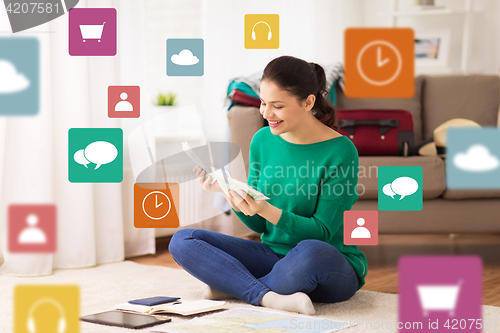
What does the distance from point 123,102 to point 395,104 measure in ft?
4.37

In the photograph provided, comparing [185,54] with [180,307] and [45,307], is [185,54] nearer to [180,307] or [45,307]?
[180,307]

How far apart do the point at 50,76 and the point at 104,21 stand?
42 centimetres

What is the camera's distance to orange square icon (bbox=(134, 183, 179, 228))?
2105 millimetres

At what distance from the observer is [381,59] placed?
58.4 inches

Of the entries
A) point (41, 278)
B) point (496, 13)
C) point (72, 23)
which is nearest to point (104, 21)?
point (72, 23)

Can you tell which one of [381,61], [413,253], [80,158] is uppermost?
[381,61]

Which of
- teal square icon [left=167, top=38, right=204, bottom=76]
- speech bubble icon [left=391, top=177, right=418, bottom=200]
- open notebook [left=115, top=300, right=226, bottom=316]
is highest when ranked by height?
teal square icon [left=167, top=38, right=204, bottom=76]

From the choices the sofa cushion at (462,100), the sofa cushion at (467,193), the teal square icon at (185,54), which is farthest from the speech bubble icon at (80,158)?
the sofa cushion at (462,100)

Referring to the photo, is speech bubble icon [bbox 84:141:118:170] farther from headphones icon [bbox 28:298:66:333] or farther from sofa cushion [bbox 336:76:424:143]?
sofa cushion [bbox 336:76:424:143]

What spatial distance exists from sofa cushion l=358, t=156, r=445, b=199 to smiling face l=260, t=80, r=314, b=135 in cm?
72

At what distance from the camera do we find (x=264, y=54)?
10.2 ft

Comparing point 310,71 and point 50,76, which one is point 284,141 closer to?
point 310,71

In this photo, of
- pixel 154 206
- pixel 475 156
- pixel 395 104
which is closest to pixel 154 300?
pixel 154 206

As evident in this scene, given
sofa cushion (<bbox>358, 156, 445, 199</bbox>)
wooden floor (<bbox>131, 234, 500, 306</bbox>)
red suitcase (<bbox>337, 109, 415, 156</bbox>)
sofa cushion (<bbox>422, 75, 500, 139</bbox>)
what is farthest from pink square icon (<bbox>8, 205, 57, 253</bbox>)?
sofa cushion (<bbox>422, 75, 500, 139</bbox>)
